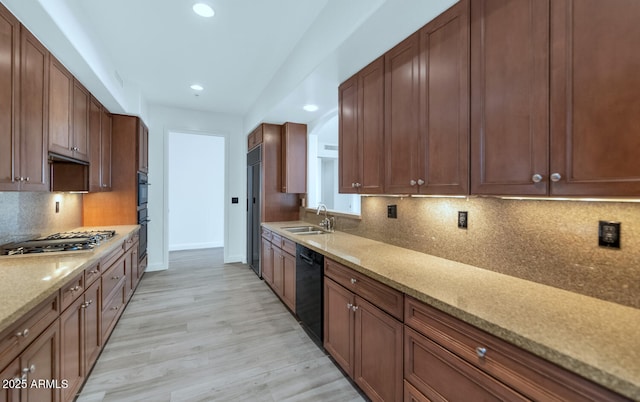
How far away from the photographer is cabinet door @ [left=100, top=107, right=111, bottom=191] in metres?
3.41

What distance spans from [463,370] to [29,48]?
309 centimetres

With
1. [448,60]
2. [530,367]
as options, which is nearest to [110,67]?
[448,60]

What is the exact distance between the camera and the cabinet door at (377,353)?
149 centimetres

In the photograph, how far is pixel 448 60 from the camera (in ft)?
4.97

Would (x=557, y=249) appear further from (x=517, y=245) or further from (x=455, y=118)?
(x=455, y=118)

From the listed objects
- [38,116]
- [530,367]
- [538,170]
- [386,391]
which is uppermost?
[38,116]

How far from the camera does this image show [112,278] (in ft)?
8.52

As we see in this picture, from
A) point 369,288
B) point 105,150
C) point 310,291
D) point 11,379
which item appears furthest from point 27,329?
point 105,150

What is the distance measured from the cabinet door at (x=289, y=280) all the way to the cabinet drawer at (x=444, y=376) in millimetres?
1701

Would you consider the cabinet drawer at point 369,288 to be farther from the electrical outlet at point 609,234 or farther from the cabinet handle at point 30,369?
the cabinet handle at point 30,369

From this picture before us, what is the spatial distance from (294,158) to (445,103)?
273 cm

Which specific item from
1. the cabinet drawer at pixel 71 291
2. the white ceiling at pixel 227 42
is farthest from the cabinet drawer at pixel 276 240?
the cabinet drawer at pixel 71 291

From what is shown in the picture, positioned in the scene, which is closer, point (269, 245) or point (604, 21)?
point (604, 21)

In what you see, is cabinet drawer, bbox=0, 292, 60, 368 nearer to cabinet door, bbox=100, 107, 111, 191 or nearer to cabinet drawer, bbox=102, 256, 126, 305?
cabinet drawer, bbox=102, 256, 126, 305
